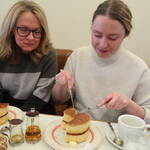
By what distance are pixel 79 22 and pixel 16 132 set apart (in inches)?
69.2

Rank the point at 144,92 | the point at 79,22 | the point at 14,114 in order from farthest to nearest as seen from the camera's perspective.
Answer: the point at 79,22, the point at 144,92, the point at 14,114

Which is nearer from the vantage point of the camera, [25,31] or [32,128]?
[32,128]

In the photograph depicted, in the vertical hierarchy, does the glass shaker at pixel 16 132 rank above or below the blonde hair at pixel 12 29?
below

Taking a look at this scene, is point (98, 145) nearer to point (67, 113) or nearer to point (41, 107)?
point (67, 113)

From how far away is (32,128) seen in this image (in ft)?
3.42

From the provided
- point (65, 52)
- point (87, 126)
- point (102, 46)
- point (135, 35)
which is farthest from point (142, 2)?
point (87, 126)

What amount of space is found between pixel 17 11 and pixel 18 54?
10.3 inches

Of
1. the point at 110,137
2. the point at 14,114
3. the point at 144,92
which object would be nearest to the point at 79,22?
the point at 144,92

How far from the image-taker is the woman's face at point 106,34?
126 cm

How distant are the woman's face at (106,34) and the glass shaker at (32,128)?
1.68 feet

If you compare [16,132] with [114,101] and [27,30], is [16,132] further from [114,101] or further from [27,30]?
[27,30]

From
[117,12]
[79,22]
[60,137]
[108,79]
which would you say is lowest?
[60,137]

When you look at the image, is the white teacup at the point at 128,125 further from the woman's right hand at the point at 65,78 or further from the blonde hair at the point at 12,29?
the blonde hair at the point at 12,29

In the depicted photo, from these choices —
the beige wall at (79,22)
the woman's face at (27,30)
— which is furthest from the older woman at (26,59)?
the beige wall at (79,22)
